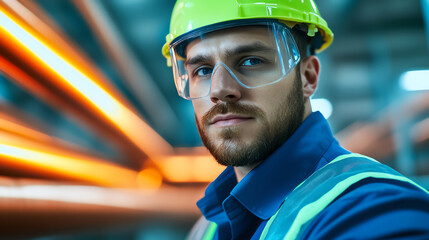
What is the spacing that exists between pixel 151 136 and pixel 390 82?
3548 millimetres

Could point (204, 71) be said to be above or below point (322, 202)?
above

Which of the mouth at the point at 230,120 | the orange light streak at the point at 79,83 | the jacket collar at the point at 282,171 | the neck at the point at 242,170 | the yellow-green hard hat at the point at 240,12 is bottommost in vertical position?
the jacket collar at the point at 282,171

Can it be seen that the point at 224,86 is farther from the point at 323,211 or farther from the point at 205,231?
the point at 205,231

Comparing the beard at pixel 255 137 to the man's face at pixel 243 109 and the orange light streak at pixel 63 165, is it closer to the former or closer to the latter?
the man's face at pixel 243 109

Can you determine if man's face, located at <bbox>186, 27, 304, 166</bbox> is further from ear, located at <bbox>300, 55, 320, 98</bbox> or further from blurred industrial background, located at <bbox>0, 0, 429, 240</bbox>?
blurred industrial background, located at <bbox>0, 0, 429, 240</bbox>

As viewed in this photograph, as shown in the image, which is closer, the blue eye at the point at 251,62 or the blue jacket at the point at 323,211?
the blue jacket at the point at 323,211

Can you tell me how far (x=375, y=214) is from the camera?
672 mm

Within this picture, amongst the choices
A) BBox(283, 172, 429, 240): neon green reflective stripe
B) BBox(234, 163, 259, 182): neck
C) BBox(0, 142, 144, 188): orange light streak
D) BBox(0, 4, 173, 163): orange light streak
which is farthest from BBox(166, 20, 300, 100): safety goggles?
BBox(0, 142, 144, 188): orange light streak

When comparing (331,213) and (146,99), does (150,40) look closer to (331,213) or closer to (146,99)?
(146,99)

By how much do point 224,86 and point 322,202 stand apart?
1.48 feet

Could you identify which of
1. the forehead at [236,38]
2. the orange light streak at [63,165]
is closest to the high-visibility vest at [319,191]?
the forehead at [236,38]

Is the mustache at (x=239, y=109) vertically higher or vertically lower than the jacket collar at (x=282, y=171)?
higher

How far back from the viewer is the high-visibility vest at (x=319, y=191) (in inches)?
29.4

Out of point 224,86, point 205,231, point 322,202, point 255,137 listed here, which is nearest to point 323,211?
point 322,202
